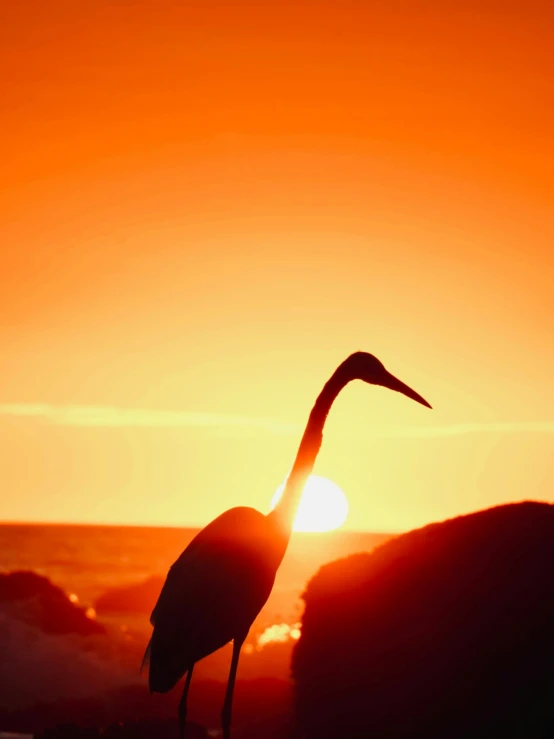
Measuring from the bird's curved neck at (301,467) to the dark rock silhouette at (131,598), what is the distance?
55451 mm

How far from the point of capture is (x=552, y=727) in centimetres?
1043

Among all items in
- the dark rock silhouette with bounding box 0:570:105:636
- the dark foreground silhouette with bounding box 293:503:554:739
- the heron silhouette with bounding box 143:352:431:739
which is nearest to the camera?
the dark foreground silhouette with bounding box 293:503:554:739

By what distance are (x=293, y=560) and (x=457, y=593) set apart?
9113 centimetres

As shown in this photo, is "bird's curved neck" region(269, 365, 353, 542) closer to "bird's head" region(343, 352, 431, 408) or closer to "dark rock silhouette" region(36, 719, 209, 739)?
"bird's head" region(343, 352, 431, 408)

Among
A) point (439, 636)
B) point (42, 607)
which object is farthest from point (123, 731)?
point (42, 607)

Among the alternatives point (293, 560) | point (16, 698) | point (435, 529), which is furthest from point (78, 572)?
point (435, 529)

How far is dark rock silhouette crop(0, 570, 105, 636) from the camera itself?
46062 millimetres

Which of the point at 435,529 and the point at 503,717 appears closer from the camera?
the point at 503,717

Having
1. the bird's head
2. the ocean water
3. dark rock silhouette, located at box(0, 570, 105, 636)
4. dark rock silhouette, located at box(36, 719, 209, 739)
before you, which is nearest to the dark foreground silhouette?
the bird's head

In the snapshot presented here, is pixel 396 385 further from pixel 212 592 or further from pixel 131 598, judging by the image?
pixel 131 598

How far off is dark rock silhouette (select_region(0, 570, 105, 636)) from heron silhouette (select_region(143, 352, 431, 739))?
35.7 meters

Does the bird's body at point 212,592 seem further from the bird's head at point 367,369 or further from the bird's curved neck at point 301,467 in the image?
the bird's head at point 367,369

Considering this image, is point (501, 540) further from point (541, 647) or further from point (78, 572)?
point (78, 572)

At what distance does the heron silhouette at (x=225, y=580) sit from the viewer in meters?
11.5
